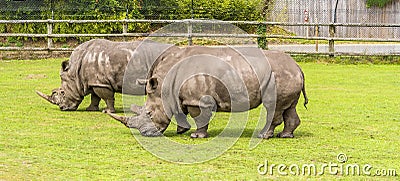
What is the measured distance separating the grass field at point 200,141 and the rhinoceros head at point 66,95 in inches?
8.8

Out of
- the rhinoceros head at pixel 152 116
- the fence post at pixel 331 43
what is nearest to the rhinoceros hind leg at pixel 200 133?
the rhinoceros head at pixel 152 116

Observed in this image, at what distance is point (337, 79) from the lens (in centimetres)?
2192

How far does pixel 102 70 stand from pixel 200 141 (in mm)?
3537

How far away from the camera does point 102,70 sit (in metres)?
15.0

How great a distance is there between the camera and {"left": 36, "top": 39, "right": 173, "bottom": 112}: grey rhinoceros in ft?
47.4

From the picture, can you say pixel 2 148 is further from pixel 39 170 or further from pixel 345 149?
pixel 345 149

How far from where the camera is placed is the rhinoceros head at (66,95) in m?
15.4

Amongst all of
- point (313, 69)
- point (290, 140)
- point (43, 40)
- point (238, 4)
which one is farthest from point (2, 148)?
point (238, 4)

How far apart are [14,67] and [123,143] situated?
1343 cm

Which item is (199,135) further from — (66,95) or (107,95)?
(66,95)

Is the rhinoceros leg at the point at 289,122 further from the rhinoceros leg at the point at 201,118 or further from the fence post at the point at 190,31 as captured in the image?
the fence post at the point at 190,31

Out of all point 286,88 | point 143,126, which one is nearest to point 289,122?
point 286,88

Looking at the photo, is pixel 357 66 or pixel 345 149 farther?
pixel 357 66

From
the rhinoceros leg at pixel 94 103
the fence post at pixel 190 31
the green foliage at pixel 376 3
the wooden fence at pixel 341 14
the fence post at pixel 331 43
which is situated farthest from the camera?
the green foliage at pixel 376 3
